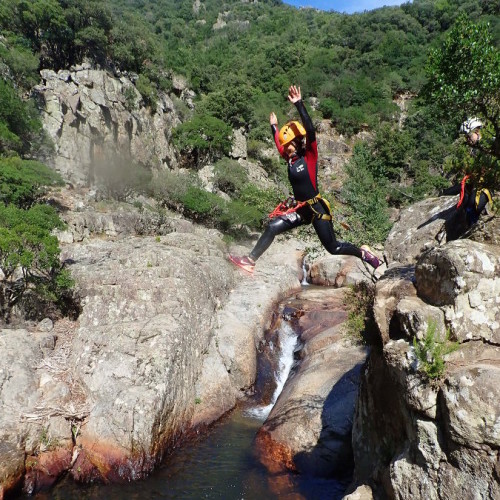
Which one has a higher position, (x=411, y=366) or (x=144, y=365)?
(x=411, y=366)

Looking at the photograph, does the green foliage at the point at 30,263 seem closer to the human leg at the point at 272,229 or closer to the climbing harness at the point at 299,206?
the human leg at the point at 272,229

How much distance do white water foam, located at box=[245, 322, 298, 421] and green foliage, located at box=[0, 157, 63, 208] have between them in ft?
47.6

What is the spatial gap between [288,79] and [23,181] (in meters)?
55.6

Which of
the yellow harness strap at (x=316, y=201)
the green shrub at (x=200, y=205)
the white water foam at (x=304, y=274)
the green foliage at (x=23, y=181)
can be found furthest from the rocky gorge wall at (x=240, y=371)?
the green shrub at (x=200, y=205)

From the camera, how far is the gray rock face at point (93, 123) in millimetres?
28047

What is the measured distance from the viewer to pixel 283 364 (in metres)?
14.3

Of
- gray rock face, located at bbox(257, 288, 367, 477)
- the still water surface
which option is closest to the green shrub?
gray rock face, located at bbox(257, 288, 367, 477)

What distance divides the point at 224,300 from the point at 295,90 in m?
11.1

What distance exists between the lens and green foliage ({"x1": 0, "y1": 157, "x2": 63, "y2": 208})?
19.1m

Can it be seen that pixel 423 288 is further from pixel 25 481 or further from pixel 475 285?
pixel 25 481

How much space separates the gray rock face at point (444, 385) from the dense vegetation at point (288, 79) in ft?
4.43

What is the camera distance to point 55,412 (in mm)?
9062

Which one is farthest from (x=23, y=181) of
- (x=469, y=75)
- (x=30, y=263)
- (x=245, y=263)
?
(x=469, y=75)

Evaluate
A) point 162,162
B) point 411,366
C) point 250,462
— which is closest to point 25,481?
point 250,462
